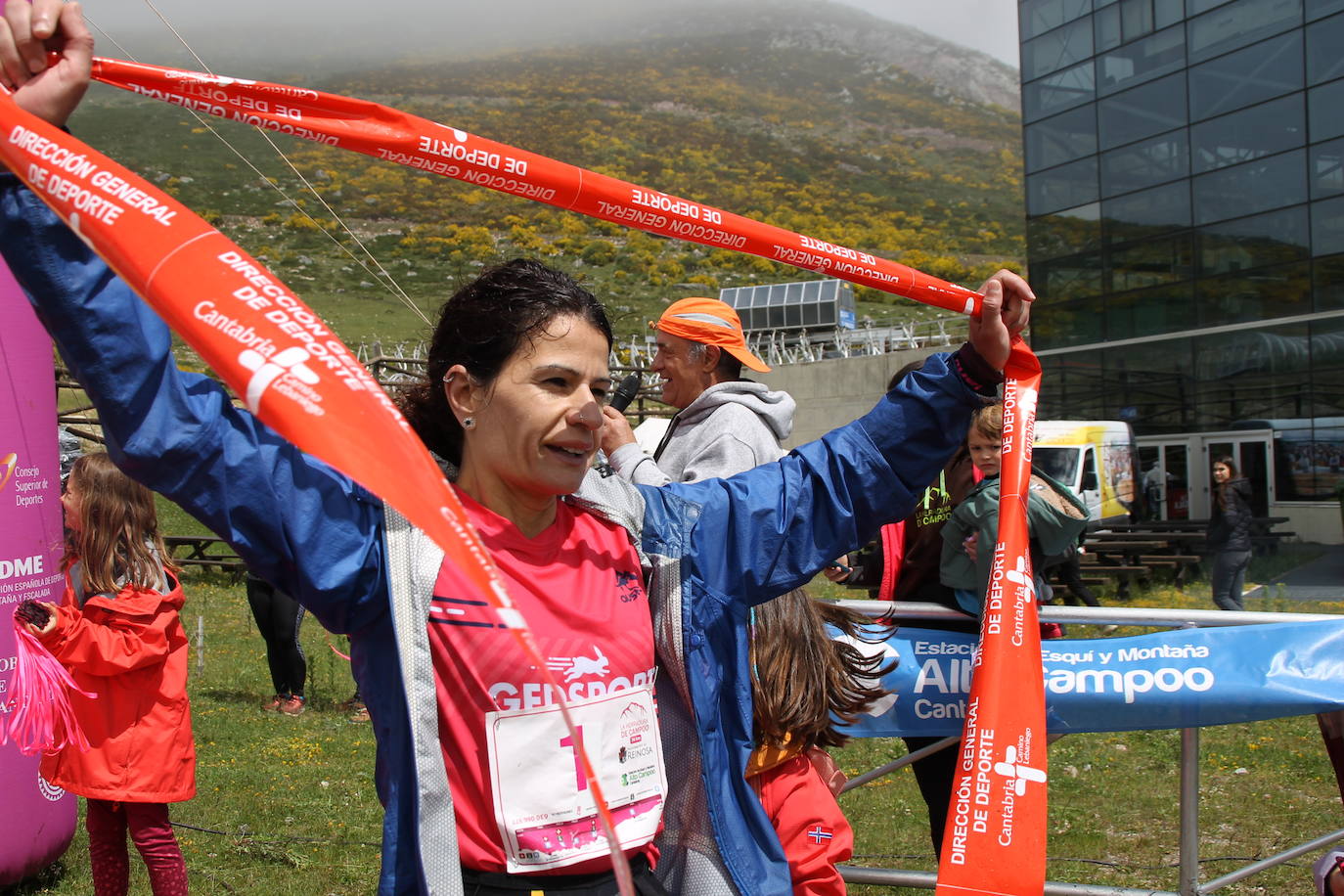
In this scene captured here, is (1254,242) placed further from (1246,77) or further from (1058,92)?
(1058,92)

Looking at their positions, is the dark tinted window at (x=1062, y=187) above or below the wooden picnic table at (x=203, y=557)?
above

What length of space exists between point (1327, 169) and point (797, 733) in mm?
23897

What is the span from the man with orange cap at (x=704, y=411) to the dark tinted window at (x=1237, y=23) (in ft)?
78.4

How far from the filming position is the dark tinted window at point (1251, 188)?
74.2 feet

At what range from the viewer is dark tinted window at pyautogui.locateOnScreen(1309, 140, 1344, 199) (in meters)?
22.0

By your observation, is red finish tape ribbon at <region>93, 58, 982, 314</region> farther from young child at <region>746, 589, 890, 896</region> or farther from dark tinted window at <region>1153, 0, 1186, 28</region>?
dark tinted window at <region>1153, 0, 1186, 28</region>

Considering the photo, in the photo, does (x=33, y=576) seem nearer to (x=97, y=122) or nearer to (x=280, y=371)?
(x=280, y=371)

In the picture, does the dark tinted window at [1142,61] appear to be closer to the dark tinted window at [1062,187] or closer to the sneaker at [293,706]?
the dark tinted window at [1062,187]

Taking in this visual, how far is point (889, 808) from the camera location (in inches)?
246

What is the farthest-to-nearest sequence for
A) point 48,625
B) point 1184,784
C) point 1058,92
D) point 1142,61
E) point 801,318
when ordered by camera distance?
point 801,318, point 1058,92, point 1142,61, point 1184,784, point 48,625

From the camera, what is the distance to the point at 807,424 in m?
34.7

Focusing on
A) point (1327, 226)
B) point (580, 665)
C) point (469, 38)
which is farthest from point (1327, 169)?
point (469, 38)

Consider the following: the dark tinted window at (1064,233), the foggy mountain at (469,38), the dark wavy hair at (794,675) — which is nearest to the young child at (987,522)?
the dark wavy hair at (794,675)

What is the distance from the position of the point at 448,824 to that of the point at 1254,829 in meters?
5.35
